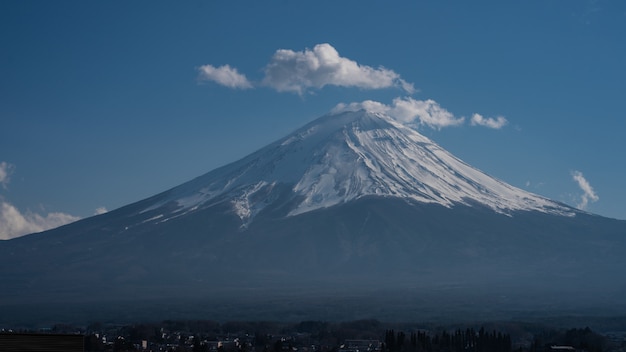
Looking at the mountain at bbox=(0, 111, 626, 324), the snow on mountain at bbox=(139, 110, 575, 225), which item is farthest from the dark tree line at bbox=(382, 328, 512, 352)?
the snow on mountain at bbox=(139, 110, 575, 225)

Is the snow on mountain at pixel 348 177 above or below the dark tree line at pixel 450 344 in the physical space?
above

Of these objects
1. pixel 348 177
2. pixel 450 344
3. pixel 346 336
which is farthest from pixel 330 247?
pixel 450 344

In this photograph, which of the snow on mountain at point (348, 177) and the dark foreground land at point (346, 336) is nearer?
the dark foreground land at point (346, 336)

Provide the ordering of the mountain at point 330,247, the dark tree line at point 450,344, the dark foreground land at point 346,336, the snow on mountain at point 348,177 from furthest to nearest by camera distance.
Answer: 1. the snow on mountain at point 348,177
2. the mountain at point 330,247
3. the dark foreground land at point 346,336
4. the dark tree line at point 450,344

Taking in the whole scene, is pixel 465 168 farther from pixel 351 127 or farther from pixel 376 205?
pixel 376 205

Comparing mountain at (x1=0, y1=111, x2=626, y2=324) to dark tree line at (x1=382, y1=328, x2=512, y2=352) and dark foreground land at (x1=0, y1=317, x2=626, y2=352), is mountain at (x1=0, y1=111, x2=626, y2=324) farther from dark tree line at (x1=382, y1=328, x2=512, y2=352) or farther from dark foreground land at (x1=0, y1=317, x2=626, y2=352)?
dark tree line at (x1=382, y1=328, x2=512, y2=352)


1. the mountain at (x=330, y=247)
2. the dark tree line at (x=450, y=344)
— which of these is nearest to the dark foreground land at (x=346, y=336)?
the dark tree line at (x=450, y=344)

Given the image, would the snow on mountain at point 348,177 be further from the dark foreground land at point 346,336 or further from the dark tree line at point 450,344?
the dark tree line at point 450,344
